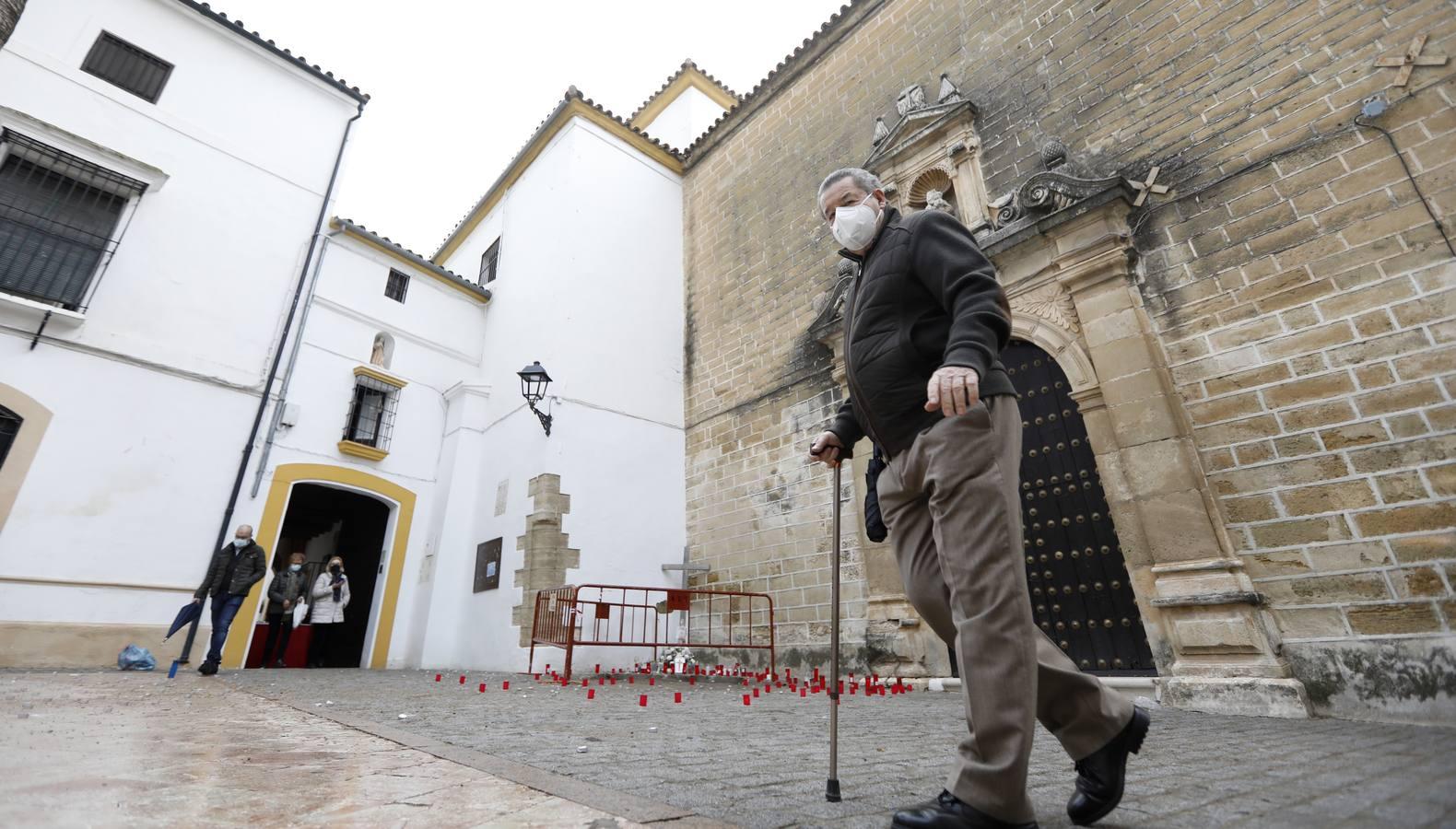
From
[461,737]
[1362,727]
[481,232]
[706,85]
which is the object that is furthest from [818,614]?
[706,85]

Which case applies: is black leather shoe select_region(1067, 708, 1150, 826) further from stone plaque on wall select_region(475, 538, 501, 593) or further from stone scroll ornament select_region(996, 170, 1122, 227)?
stone plaque on wall select_region(475, 538, 501, 593)

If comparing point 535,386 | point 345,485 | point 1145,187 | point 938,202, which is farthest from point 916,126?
point 345,485

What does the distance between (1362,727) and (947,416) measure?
3.79 metres

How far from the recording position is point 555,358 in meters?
9.03

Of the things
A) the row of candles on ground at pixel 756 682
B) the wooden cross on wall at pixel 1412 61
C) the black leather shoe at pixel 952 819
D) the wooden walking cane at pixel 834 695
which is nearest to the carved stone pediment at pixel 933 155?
the wooden cross on wall at pixel 1412 61

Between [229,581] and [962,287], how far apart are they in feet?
26.1

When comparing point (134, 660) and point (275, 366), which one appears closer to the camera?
point (134, 660)

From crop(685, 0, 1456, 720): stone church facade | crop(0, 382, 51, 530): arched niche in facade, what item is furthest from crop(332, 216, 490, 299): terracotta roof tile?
crop(685, 0, 1456, 720): stone church facade

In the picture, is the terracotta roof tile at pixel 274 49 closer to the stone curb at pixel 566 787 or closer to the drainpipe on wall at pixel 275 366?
the drainpipe on wall at pixel 275 366

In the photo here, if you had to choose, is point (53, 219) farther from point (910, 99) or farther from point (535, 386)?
point (910, 99)

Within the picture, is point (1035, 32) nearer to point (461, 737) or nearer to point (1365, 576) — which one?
point (1365, 576)

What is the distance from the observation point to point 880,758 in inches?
96.3

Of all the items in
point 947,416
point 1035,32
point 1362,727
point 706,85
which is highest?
point 706,85

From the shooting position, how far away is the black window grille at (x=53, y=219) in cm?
683
